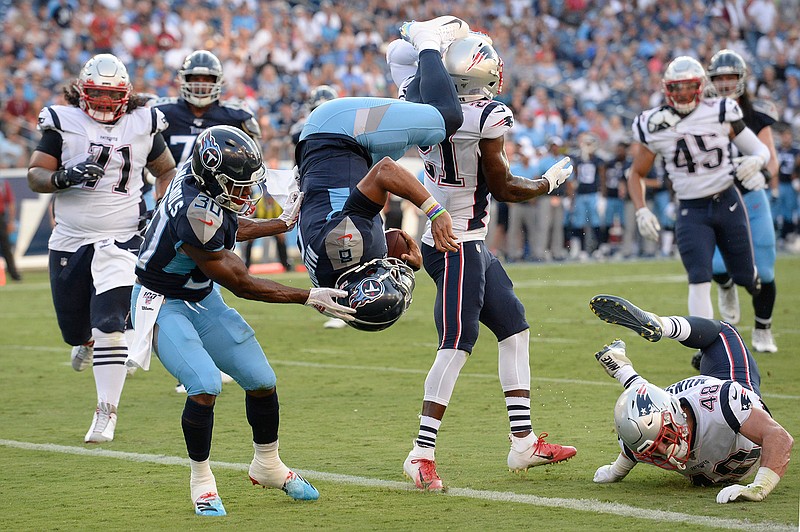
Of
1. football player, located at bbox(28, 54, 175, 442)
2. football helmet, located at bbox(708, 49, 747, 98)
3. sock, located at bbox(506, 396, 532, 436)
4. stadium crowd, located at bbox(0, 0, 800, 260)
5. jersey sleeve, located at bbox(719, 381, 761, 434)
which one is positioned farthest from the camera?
stadium crowd, located at bbox(0, 0, 800, 260)

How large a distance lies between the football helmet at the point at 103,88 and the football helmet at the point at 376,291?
249cm

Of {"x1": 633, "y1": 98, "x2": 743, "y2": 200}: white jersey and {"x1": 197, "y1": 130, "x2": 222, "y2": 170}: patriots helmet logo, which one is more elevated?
{"x1": 197, "y1": 130, "x2": 222, "y2": 170}: patriots helmet logo

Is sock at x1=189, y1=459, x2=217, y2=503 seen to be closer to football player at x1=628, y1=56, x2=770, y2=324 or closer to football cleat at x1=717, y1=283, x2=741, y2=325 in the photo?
football player at x1=628, y1=56, x2=770, y2=324

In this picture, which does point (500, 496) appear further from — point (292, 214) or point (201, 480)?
point (292, 214)

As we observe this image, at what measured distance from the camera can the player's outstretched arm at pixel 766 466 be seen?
14.4 ft

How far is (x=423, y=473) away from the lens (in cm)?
482

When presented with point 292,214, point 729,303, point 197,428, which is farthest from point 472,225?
point 729,303

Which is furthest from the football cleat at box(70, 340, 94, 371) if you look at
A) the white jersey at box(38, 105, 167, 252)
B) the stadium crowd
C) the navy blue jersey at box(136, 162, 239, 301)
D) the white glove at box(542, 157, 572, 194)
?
the stadium crowd

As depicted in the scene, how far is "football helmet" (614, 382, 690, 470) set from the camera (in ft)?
14.5

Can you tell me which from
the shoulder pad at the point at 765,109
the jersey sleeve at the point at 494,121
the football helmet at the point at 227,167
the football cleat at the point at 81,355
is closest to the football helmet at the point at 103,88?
the football cleat at the point at 81,355

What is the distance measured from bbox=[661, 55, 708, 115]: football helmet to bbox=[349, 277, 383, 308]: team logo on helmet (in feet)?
13.9

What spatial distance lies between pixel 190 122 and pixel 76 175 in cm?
182

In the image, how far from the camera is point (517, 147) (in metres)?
18.7

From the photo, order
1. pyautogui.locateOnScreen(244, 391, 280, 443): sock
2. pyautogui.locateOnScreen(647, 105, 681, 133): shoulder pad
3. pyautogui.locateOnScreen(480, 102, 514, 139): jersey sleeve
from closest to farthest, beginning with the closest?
pyautogui.locateOnScreen(244, 391, 280, 443): sock, pyautogui.locateOnScreen(480, 102, 514, 139): jersey sleeve, pyautogui.locateOnScreen(647, 105, 681, 133): shoulder pad
